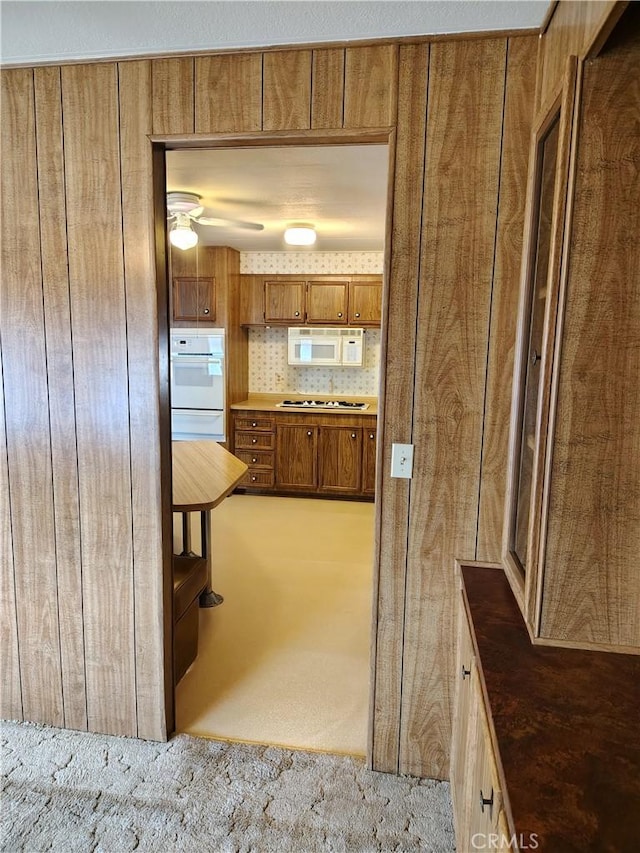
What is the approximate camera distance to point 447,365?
1.80 m

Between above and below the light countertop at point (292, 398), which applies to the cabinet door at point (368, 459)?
below

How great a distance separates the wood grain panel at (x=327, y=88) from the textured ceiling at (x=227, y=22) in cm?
5

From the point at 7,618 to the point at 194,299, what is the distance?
12.4 feet

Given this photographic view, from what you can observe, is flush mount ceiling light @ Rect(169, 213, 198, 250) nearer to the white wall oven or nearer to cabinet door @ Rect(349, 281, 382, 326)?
the white wall oven

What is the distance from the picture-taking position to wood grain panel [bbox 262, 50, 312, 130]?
68.3 inches

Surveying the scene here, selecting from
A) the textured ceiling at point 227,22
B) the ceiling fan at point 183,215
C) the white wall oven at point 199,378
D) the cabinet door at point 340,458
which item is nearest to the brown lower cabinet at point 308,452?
the cabinet door at point 340,458

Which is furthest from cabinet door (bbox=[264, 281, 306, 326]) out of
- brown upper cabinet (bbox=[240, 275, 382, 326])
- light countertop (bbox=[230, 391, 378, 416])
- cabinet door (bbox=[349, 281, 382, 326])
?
light countertop (bbox=[230, 391, 378, 416])

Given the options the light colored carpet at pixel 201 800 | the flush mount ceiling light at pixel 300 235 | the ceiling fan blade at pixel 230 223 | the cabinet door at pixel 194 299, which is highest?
the ceiling fan blade at pixel 230 223

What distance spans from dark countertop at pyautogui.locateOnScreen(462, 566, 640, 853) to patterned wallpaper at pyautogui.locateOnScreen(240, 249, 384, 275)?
454 cm

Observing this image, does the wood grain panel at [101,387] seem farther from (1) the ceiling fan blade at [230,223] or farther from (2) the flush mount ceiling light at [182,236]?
(1) the ceiling fan blade at [230,223]

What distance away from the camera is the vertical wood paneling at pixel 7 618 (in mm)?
2107

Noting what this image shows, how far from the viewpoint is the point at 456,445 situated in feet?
6.00

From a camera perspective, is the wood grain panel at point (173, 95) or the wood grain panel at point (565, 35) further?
the wood grain panel at point (173, 95)

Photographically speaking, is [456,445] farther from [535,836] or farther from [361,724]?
[361,724]
